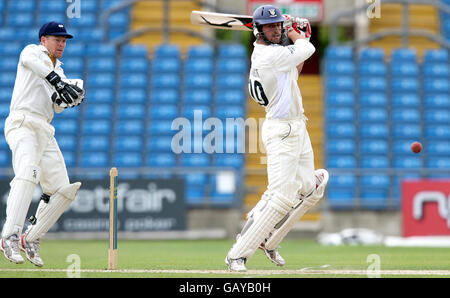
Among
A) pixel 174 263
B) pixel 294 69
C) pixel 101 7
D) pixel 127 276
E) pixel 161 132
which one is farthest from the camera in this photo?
pixel 101 7

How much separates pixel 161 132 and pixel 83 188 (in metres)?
2.94

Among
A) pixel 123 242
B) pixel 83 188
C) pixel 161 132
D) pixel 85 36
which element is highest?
pixel 85 36

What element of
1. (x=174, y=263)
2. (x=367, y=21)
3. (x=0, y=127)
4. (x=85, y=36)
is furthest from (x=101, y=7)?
(x=174, y=263)

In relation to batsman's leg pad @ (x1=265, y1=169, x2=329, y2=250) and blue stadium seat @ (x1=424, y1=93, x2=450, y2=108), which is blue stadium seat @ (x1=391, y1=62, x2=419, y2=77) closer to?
blue stadium seat @ (x1=424, y1=93, x2=450, y2=108)

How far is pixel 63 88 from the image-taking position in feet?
23.6

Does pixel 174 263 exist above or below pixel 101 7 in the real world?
below

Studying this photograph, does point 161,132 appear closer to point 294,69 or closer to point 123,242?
point 123,242

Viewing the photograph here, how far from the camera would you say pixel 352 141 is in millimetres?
17109

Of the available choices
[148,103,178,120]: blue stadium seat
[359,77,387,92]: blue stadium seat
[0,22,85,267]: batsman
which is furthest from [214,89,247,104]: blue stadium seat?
[0,22,85,267]: batsman

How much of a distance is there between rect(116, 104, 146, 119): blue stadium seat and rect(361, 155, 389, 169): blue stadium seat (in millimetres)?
4623

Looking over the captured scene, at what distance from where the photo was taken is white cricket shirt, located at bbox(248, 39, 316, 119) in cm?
698

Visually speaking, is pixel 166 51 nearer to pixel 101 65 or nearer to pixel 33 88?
pixel 101 65

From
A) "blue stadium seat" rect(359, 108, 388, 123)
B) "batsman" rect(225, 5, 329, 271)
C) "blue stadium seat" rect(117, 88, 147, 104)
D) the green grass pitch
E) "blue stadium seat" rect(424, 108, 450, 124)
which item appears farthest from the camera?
"blue stadium seat" rect(117, 88, 147, 104)

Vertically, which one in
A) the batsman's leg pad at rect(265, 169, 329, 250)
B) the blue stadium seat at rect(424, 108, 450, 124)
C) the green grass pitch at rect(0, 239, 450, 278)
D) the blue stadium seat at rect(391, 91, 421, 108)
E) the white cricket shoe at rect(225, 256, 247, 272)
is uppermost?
the blue stadium seat at rect(391, 91, 421, 108)
